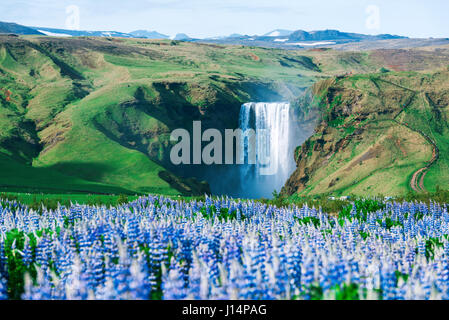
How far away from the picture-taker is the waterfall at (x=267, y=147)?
351 ft

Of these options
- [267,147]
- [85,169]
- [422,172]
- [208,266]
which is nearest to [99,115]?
[85,169]

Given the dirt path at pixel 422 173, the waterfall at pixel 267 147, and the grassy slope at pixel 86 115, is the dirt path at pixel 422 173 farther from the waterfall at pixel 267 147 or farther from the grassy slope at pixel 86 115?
the waterfall at pixel 267 147

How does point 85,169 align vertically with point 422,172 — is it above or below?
above

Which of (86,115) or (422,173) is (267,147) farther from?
(422,173)

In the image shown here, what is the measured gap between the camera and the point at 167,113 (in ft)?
374

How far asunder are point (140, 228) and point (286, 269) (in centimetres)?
536

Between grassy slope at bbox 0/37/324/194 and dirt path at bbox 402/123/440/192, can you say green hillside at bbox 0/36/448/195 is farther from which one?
dirt path at bbox 402/123/440/192

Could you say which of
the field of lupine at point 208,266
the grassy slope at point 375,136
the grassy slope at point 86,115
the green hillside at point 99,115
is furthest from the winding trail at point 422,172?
the field of lupine at point 208,266

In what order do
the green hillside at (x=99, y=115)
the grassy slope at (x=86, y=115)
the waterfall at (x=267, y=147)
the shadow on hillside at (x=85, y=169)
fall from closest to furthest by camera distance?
1. the green hillside at (x=99, y=115)
2. the grassy slope at (x=86, y=115)
3. the shadow on hillside at (x=85, y=169)
4. the waterfall at (x=267, y=147)

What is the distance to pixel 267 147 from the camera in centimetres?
11238

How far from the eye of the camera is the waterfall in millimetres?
106875

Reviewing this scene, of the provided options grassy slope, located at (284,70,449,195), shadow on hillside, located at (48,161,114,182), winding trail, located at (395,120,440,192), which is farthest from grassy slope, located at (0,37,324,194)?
winding trail, located at (395,120,440,192)

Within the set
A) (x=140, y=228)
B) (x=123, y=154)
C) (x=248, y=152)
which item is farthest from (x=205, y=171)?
(x=140, y=228)
